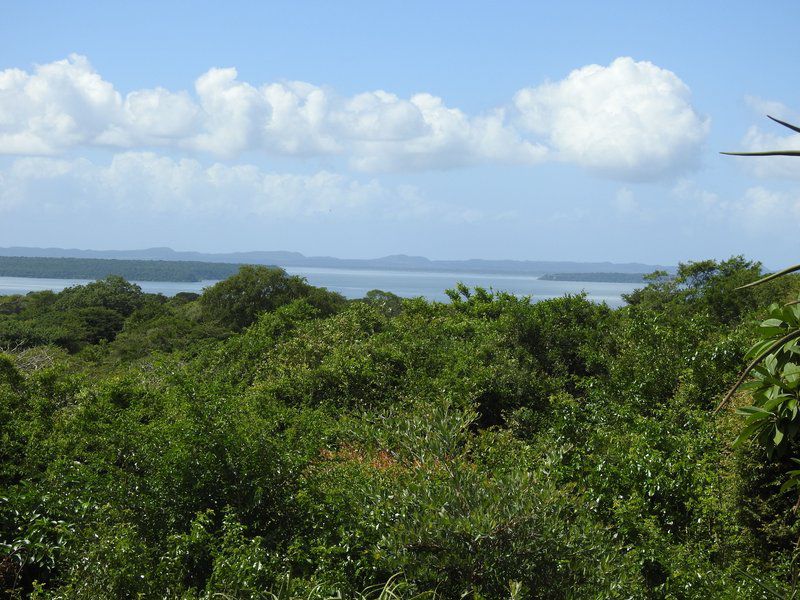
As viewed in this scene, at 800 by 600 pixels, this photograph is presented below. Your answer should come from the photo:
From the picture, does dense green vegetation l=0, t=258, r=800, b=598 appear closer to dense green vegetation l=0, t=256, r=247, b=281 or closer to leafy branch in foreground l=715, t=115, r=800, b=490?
leafy branch in foreground l=715, t=115, r=800, b=490

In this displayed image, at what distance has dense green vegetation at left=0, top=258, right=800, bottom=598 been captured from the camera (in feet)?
17.4

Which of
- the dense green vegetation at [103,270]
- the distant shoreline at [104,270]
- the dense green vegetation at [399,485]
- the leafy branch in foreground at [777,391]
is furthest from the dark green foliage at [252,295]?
the distant shoreline at [104,270]

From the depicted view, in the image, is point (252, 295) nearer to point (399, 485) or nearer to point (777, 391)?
point (399, 485)

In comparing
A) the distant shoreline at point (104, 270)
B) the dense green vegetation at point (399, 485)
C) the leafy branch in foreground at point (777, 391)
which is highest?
the leafy branch in foreground at point (777, 391)

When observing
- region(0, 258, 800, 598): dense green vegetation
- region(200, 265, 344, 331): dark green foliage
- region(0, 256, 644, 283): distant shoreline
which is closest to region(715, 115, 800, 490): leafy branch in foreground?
region(0, 258, 800, 598): dense green vegetation

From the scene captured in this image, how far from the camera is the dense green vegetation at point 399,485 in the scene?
17.4ft

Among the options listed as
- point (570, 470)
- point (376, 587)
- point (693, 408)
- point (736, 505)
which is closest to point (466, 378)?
point (693, 408)

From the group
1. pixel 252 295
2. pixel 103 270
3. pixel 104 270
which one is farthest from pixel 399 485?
pixel 104 270

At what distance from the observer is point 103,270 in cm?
14725

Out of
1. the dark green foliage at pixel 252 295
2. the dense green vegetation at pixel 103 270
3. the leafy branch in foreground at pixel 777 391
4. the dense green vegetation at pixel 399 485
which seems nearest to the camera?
the leafy branch in foreground at pixel 777 391

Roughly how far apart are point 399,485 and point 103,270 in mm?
150690

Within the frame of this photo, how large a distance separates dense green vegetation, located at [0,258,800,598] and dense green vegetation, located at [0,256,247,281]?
5266 inches

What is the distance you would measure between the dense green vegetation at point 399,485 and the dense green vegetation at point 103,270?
13376 centimetres

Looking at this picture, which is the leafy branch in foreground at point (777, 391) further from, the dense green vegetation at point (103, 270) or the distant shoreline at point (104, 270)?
the distant shoreline at point (104, 270)
